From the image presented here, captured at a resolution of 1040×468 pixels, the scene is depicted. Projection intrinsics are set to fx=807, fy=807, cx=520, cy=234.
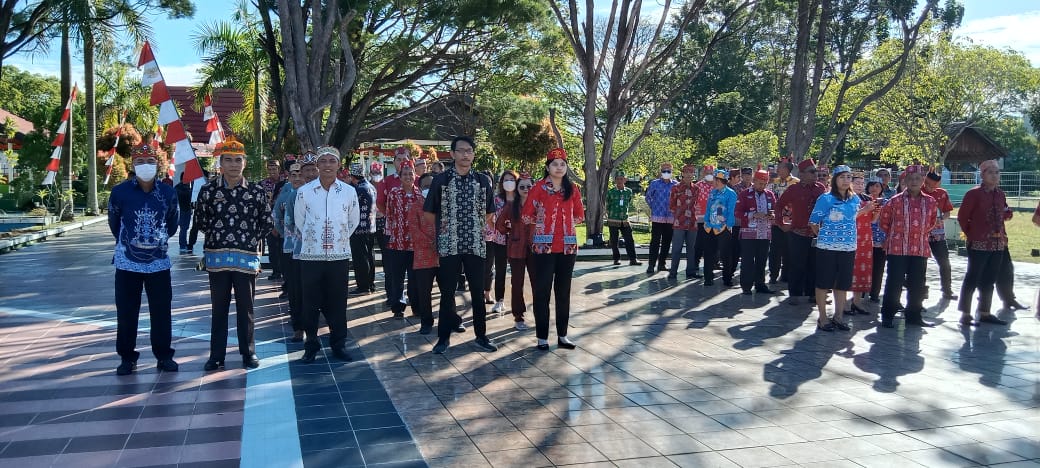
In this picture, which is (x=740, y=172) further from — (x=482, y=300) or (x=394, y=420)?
(x=394, y=420)

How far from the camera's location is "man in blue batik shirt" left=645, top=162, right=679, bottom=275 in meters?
12.8

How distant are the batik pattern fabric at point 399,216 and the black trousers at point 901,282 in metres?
5.07

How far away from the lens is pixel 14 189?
24.9 m

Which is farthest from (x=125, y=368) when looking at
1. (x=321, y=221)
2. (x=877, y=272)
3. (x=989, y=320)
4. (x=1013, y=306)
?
(x=1013, y=306)

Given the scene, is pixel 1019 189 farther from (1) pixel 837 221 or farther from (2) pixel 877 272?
(1) pixel 837 221

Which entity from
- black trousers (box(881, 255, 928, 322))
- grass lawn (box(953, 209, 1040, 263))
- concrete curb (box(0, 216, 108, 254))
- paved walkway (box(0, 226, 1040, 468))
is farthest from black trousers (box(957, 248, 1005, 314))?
concrete curb (box(0, 216, 108, 254))

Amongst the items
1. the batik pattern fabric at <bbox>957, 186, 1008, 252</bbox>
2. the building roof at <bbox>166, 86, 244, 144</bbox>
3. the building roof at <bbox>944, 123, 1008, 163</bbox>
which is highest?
the building roof at <bbox>166, 86, 244, 144</bbox>

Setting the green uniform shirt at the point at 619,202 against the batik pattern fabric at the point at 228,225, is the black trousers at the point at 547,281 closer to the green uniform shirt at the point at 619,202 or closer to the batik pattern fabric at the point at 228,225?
the batik pattern fabric at the point at 228,225

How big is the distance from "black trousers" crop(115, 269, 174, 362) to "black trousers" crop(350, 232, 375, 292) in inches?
146

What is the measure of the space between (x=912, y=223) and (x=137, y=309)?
7.48 m

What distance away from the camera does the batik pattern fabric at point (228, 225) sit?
6418 mm

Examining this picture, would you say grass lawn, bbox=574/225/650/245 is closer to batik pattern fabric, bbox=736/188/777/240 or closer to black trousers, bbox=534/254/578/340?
batik pattern fabric, bbox=736/188/777/240

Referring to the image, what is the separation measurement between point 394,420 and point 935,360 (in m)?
4.83

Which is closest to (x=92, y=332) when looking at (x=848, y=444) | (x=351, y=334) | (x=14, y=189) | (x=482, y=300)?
(x=351, y=334)
